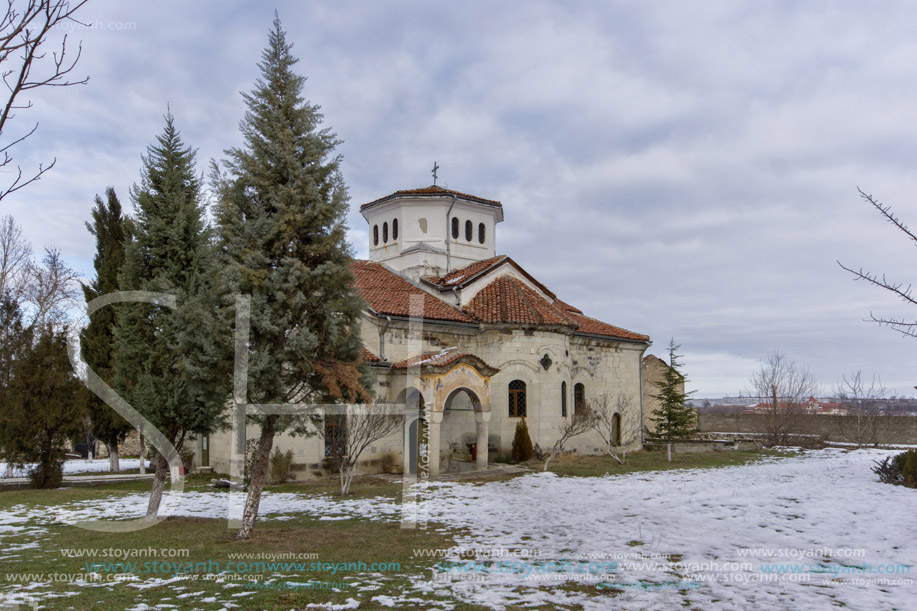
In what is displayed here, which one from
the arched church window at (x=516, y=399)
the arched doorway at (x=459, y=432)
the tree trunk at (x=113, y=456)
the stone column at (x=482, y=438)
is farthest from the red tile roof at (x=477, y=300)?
the tree trunk at (x=113, y=456)

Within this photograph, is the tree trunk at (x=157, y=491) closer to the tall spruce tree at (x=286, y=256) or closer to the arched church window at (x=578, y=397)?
the tall spruce tree at (x=286, y=256)

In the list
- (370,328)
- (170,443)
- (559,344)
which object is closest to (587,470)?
(559,344)

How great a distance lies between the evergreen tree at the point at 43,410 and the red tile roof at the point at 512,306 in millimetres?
11992

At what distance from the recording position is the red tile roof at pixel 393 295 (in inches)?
723

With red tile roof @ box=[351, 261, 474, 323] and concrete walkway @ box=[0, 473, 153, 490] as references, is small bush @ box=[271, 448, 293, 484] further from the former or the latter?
concrete walkway @ box=[0, 473, 153, 490]

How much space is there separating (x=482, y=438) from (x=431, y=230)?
8.90m

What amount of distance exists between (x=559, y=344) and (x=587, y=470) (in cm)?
440

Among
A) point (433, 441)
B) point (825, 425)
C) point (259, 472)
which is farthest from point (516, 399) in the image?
point (825, 425)

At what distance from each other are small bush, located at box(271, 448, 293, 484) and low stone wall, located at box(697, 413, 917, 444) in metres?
25.7

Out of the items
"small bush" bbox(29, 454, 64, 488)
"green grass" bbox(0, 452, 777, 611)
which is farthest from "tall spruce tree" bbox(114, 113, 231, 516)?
"small bush" bbox(29, 454, 64, 488)

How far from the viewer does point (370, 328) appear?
18047mm

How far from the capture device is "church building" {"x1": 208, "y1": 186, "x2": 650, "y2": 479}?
1720cm

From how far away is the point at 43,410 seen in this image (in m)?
15.5

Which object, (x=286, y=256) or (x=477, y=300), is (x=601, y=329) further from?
(x=286, y=256)
